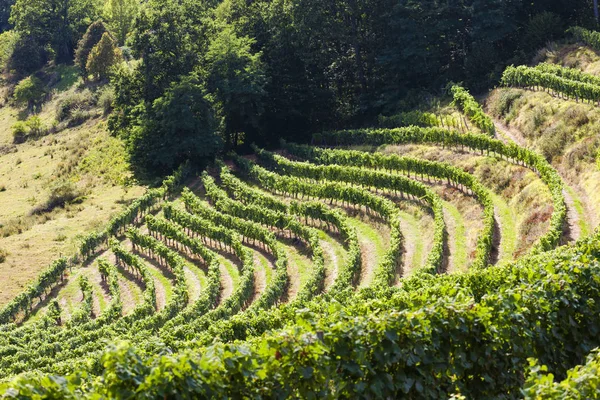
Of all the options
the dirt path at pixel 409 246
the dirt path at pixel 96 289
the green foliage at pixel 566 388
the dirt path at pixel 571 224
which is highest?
the green foliage at pixel 566 388

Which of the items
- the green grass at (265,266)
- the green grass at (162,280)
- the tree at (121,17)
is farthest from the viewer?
the tree at (121,17)

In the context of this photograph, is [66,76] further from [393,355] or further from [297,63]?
[393,355]

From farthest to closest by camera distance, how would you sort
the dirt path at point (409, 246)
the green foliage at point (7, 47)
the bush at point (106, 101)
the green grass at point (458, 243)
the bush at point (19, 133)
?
the green foliage at point (7, 47)
the bush at point (19, 133)
the bush at point (106, 101)
the dirt path at point (409, 246)
the green grass at point (458, 243)

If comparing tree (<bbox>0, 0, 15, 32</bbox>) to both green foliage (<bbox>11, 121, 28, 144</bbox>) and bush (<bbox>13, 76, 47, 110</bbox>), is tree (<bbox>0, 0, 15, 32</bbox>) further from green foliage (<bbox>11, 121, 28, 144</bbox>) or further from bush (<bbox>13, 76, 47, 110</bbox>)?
green foliage (<bbox>11, 121, 28, 144</bbox>)

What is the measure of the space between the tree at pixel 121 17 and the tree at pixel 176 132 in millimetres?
60549

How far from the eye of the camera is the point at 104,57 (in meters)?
114

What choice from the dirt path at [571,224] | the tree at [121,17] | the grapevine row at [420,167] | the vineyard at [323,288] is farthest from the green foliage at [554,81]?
the tree at [121,17]

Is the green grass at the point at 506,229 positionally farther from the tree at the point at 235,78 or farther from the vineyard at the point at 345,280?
the tree at the point at 235,78

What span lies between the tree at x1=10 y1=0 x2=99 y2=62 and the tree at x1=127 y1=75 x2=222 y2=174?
6669cm

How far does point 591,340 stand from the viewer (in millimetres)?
18281

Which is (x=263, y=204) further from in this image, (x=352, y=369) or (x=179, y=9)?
(x=352, y=369)

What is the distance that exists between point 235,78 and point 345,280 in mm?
40488

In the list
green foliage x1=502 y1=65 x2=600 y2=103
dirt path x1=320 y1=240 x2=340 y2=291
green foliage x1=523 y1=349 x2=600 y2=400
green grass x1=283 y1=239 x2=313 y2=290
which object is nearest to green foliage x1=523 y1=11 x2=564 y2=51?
green foliage x1=502 y1=65 x2=600 y2=103

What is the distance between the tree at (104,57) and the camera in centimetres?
11262
